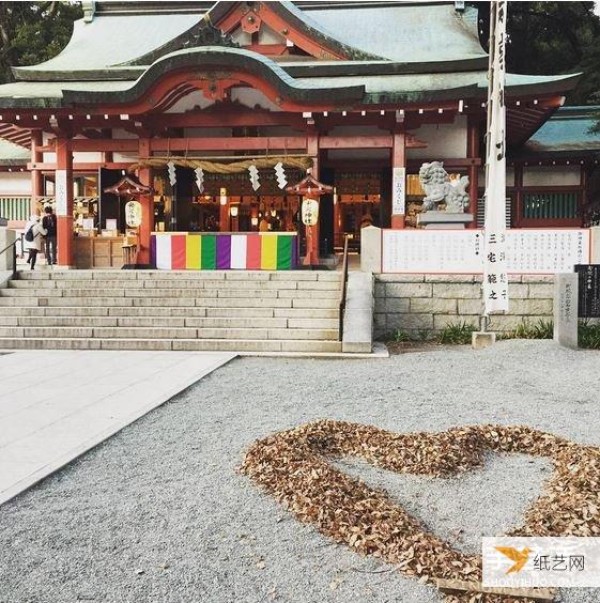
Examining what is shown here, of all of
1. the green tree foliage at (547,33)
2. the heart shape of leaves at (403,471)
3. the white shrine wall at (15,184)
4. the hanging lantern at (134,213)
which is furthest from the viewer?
the green tree foliage at (547,33)

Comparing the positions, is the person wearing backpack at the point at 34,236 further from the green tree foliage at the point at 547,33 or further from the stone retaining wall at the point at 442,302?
the green tree foliage at the point at 547,33

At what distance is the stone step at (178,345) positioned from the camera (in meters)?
10.4

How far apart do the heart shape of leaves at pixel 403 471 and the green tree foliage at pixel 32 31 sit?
30.3 metres

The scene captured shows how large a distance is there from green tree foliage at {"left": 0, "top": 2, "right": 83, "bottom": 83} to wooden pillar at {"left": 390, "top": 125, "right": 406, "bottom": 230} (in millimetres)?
21683

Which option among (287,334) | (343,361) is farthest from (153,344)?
(343,361)

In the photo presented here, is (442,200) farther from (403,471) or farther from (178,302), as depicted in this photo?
(403,471)

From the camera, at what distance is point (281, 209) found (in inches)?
810

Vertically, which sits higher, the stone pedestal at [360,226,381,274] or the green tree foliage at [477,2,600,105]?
the green tree foliage at [477,2,600,105]

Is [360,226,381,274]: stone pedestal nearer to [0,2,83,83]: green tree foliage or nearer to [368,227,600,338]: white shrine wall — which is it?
[368,227,600,338]: white shrine wall

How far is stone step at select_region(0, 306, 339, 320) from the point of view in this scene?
11.5m

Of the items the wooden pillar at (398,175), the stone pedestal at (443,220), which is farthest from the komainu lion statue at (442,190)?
the wooden pillar at (398,175)

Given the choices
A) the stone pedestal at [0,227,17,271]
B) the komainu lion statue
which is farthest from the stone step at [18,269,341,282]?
the komainu lion statue

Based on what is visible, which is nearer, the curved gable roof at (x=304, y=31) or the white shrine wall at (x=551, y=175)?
the curved gable roof at (x=304, y=31)

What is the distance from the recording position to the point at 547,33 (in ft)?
101
